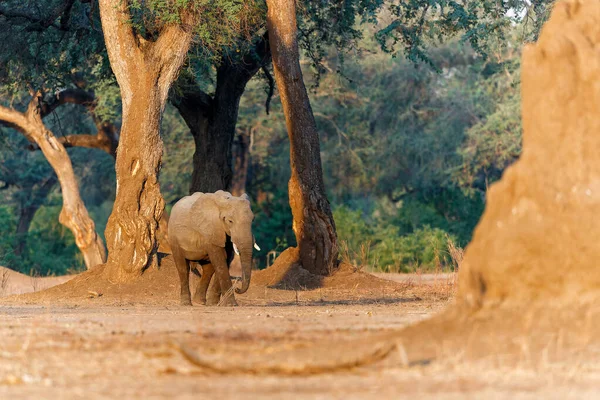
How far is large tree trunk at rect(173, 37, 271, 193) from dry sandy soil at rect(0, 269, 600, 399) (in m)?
11.5

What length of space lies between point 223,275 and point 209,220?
0.82 m

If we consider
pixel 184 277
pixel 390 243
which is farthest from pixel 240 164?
pixel 184 277

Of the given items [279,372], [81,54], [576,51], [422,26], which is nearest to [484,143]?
[422,26]

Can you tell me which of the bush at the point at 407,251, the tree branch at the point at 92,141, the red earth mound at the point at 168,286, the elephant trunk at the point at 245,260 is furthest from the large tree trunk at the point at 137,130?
the bush at the point at 407,251

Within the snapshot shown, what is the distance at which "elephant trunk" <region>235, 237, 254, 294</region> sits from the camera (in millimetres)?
15156

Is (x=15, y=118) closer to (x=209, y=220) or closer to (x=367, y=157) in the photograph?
(x=209, y=220)

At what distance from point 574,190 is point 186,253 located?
9406 mm

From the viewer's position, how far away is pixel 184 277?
16.3 meters

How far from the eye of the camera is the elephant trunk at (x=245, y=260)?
15156 millimetres

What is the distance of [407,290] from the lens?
1980 centimetres

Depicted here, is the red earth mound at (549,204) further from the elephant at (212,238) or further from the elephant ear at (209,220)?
the elephant ear at (209,220)

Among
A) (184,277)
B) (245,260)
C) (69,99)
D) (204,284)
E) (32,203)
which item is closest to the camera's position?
(245,260)

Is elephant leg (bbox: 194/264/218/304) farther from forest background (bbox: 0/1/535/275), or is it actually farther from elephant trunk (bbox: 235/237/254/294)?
forest background (bbox: 0/1/535/275)

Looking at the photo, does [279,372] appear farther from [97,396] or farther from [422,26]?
[422,26]
